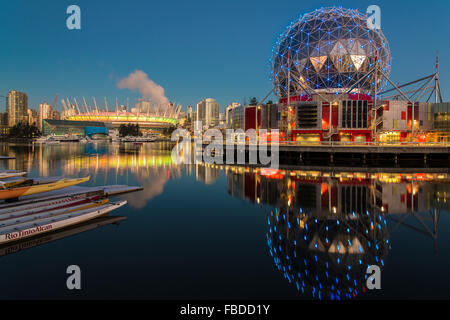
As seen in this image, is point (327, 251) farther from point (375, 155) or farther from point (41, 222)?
point (375, 155)

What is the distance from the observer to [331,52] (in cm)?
5125

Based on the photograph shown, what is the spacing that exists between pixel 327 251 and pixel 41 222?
9678mm

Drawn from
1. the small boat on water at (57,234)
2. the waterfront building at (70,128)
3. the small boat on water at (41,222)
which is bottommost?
the small boat on water at (57,234)

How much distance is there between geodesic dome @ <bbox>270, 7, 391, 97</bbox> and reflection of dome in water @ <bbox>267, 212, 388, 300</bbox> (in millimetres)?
41992

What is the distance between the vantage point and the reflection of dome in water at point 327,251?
287 inches

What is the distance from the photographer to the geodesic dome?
5156 cm

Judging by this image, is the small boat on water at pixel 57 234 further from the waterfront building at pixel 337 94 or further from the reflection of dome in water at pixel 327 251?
the waterfront building at pixel 337 94

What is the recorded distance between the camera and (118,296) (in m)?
6.57

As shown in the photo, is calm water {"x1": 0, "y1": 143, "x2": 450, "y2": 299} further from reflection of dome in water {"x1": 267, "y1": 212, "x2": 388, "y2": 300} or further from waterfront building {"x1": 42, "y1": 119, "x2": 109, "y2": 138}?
waterfront building {"x1": 42, "y1": 119, "x2": 109, "y2": 138}

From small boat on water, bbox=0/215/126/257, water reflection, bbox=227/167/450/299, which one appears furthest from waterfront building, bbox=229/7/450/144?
small boat on water, bbox=0/215/126/257

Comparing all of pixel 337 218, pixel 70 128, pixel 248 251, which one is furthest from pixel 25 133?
pixel 248 251

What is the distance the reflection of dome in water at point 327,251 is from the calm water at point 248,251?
4 centimetres

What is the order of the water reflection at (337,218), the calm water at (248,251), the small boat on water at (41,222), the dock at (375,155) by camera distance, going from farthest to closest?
the dock at (375,155)
the small boat on water at (41,222)
the water reflection at (337,218)
the calm water at (248,251)

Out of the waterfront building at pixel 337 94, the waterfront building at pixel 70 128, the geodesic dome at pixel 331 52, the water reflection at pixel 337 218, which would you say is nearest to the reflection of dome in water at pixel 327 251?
the water reflection at pixel 337 218
